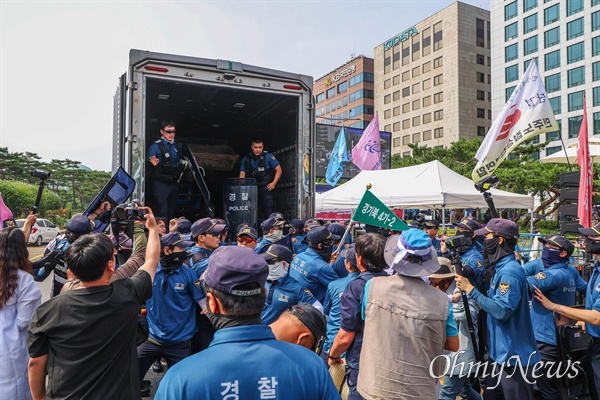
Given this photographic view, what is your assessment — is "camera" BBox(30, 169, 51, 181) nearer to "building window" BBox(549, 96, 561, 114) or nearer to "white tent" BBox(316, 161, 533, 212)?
"white tent" BBox(316, 161, 533, 212)

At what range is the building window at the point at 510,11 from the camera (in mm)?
55562

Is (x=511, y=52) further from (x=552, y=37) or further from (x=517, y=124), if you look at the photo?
(x=517, y=124)

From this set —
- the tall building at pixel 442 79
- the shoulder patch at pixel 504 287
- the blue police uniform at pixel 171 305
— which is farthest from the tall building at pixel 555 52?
the blue police uniform at pixel 171 305

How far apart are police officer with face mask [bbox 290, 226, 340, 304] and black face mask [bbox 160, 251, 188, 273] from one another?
1160 mm

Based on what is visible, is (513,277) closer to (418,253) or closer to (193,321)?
(418,253)

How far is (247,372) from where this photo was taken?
1406 millimetres

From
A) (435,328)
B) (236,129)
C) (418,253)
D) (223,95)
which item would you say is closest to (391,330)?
(435,328)

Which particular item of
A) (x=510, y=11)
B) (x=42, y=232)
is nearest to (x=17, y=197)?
(x=42, y=232)

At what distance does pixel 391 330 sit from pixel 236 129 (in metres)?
7.36

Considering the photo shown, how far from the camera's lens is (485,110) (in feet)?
209

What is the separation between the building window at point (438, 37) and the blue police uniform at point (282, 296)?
68.6m

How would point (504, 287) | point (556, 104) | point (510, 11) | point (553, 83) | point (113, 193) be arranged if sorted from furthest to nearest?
point (510, 11)
point (553, 83)
point (556, 104)
point (113, 193)
point (504, 287)

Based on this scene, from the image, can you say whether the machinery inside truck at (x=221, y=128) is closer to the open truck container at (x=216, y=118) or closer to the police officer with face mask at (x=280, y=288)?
the open truck container at (x=216, y=118)

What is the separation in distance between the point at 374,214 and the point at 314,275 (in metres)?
0.89
